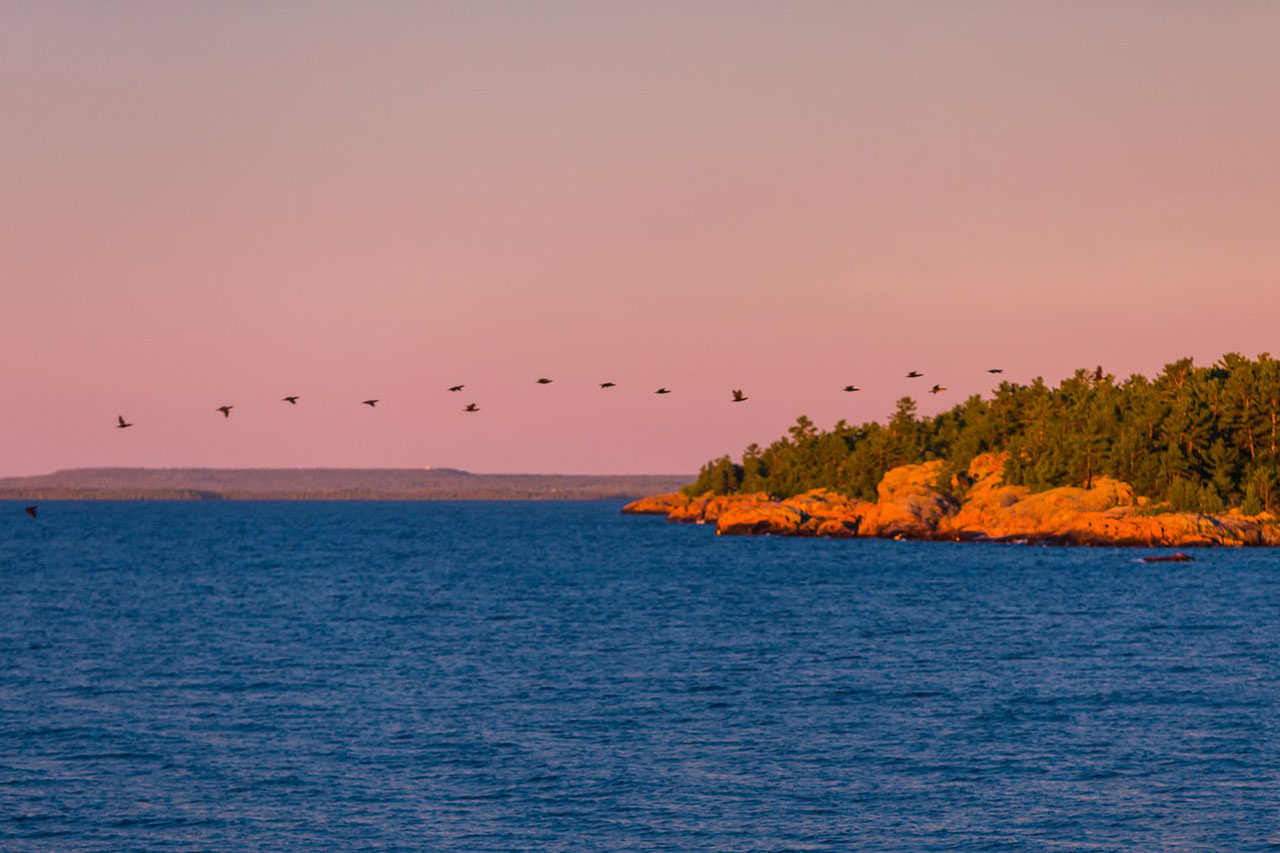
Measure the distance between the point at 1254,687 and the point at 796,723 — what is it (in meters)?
19.8

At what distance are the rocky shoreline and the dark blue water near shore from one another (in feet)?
146

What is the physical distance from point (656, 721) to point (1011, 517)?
12226 centimetres

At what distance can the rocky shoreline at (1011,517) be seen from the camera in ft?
469

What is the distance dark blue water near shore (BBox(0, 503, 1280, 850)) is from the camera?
35375 millimetres

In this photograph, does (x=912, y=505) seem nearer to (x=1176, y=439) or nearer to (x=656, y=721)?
(x=1176, y=439)

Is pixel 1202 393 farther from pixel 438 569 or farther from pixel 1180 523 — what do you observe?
pixel 438 569

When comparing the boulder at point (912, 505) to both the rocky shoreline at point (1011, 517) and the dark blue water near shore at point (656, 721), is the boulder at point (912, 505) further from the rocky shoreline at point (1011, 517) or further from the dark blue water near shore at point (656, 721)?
the dark blue water near shore at point (656, 721)

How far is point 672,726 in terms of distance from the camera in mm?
48031

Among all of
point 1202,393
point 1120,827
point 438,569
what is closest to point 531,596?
point 438,569

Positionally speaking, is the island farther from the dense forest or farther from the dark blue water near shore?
the dark blue water near shore

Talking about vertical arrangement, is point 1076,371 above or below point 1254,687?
above

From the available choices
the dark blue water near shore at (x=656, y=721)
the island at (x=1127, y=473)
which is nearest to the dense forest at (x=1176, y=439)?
the island at (x=1127, y=473)

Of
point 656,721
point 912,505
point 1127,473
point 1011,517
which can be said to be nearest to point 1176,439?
point 1127,473

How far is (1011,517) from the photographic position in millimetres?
163250
